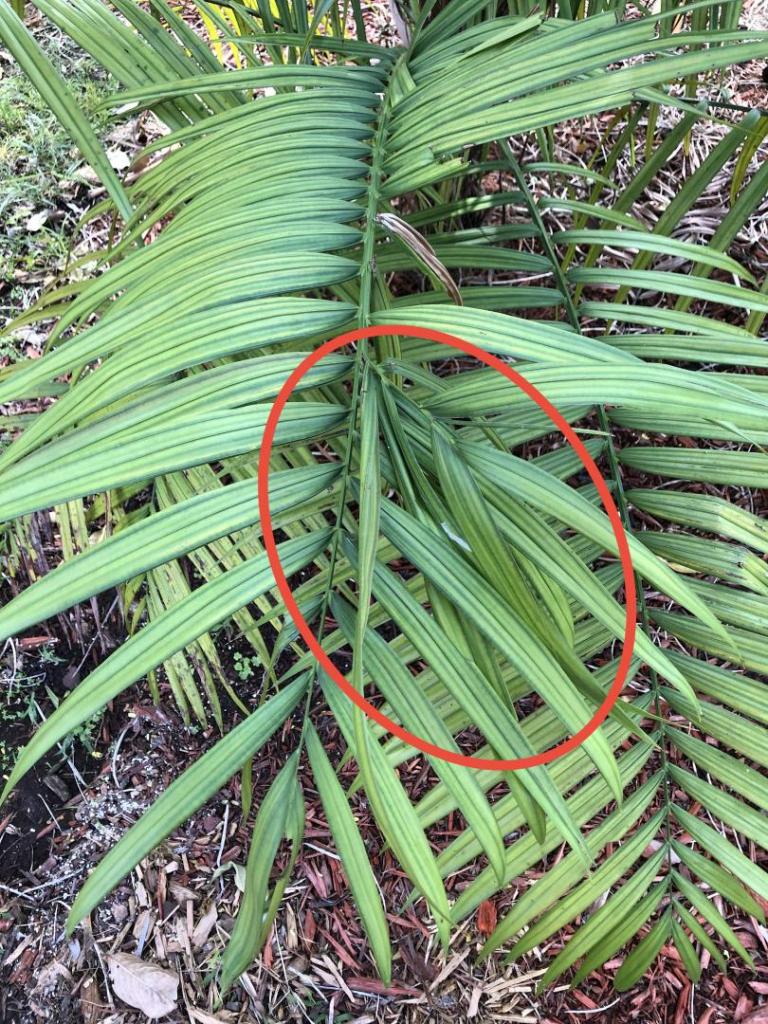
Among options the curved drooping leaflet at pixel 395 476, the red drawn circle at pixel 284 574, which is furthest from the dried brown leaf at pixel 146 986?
the red drawn circle at pixel 284 574

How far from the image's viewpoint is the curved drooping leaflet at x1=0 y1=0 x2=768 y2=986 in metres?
0.45

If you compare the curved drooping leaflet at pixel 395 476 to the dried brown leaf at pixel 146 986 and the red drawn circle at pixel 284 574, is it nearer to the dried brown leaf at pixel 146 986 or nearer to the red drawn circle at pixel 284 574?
the red drawn circle at pixel 284 574

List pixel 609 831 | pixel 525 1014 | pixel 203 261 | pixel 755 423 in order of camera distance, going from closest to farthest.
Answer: pixel 755 423 → pixel 203 261 → pixel 609 831 → pixel 525 1014

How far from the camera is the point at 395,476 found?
547 millimetres

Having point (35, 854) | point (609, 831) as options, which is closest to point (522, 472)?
point (609, 831)

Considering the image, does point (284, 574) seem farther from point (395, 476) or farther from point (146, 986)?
Answer: point (146, 986)

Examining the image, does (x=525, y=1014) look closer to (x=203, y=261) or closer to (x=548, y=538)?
(x=548, y=538)

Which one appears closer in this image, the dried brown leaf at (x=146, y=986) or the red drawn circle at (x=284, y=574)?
the red drawn circle at (x=284, y=574)

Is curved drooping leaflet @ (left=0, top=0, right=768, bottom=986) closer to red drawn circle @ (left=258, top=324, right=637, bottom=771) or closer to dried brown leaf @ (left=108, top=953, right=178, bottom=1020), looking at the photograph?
red drawn circle @ (left=258, top=324, right=637, bottom=771)

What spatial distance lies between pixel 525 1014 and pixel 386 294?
815mm

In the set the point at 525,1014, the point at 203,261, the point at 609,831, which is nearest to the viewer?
the point at 203,261

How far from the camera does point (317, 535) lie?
56 centimetres

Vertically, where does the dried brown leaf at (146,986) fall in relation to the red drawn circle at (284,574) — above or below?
below

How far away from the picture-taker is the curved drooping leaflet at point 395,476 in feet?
1.46
